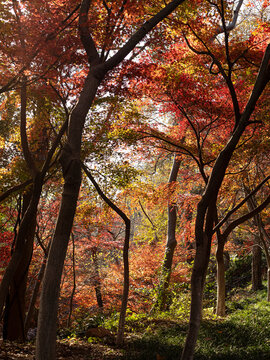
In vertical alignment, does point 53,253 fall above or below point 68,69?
below

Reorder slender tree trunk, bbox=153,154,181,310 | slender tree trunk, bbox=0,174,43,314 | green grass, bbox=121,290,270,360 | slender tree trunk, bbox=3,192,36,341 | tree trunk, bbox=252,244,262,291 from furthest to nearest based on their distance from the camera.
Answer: tree trunk, bbox=252,244,262,291 → slender tree trunk, bbox=153,154,181,310 → slender tree trunk, bbox=3,192,36,341 → slender tree trunk, bbox=0,174,43,314 → green grass, bbox=121,290,270,360

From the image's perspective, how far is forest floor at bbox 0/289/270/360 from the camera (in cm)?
519

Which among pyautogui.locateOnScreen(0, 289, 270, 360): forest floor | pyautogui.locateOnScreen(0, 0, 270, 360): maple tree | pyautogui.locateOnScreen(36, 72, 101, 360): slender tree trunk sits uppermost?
pyautogui.locateOnScreen(0, 0, 270, 360): maple tree

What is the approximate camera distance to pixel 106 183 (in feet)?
26.2

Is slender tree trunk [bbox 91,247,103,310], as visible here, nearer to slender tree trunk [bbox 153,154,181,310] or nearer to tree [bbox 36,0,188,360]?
slender tree trunk [bbox 153,154,181,310]

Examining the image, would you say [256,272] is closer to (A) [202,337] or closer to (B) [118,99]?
(A) [202,337]

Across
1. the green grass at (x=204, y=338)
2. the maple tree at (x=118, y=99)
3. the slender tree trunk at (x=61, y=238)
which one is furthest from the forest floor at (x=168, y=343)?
the slender tree trunk at (x=61, y=238)

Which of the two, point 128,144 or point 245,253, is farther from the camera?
point 245,253

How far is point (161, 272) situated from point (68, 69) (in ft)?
24.5

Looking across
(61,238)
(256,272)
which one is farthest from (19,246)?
(256,272)

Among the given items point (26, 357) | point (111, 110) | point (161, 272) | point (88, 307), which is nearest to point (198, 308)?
point (26, 357)

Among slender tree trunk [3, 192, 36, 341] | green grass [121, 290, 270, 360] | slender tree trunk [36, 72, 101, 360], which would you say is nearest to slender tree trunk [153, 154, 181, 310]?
green grass [121, 290, 270, 360]

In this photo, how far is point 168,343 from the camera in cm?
603

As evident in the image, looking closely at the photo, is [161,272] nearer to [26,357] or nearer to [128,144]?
[128,144]
